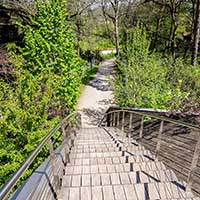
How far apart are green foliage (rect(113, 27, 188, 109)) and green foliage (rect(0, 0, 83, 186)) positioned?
7.35 feet

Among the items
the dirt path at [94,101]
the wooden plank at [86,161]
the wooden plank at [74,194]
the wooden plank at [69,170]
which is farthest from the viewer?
the dirt path at [94,101]

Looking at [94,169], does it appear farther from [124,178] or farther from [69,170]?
[124,178]

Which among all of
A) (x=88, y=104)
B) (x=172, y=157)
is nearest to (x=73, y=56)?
(x=88, y=104)

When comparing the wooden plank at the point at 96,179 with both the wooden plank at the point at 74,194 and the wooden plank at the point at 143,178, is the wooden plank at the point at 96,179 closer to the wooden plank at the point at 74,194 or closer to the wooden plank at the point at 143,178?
the wooden plank at the point at 74,194

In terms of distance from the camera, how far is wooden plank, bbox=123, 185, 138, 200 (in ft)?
9.45

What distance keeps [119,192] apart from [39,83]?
256 inches

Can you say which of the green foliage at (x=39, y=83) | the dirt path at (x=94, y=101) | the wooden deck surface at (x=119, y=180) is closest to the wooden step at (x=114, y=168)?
the wooden deck surface at (x=119, y=180)

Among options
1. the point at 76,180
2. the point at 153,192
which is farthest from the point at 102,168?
the point at 153,192

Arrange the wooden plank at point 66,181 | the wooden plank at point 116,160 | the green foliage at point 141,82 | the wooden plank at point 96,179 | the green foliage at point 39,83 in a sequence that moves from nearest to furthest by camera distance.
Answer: the wooden plank at point 66,181
the wooden plank at point 96,179
the wooden plank at point 116,160
the green foliage at point 39,83
the green foliage at point 141,82

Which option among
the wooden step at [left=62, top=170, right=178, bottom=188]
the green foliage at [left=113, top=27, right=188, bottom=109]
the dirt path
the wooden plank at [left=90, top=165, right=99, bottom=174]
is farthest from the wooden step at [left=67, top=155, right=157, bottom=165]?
the dirt path

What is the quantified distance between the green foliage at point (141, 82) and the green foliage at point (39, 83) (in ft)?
7.35

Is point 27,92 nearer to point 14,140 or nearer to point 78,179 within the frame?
point 14,140

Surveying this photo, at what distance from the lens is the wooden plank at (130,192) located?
2879mm

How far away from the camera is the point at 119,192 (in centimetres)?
297
